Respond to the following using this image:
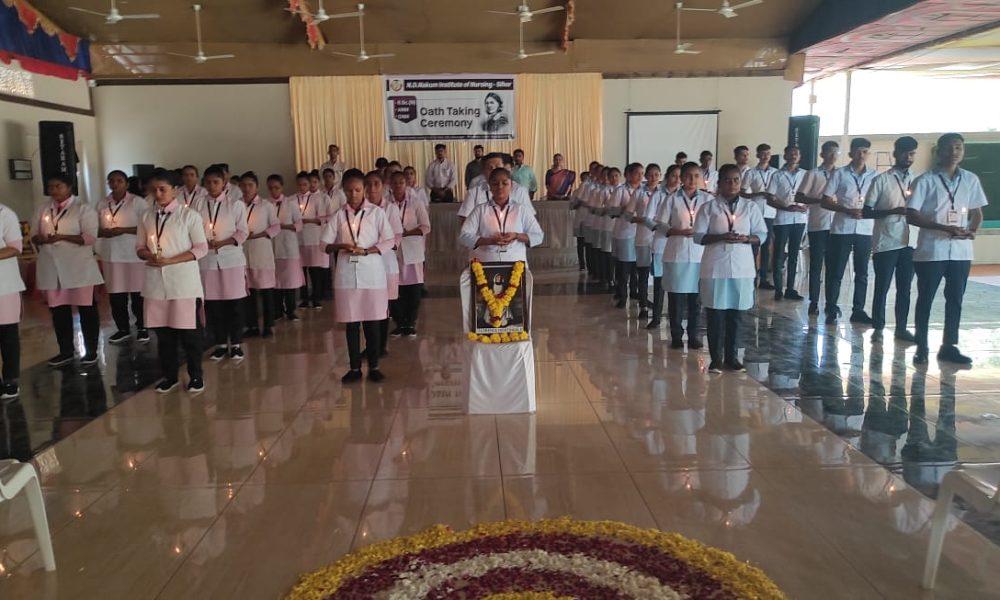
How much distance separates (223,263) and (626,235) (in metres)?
4.36

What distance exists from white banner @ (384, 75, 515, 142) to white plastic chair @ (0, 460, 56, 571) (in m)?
12.0

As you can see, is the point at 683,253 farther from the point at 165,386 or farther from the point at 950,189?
the point at 165,386

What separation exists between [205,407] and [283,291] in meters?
3.52

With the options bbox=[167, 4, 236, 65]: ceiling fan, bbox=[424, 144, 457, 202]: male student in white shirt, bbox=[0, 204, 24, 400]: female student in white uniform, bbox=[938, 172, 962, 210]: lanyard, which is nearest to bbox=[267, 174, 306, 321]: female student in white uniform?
bbox=[0, 204, 24, 400]: female student in white uniform

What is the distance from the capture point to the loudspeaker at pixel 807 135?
13.1 m

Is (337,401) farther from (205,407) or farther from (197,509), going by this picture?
(197,509)

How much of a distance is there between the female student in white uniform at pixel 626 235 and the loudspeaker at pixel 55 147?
8362 mm

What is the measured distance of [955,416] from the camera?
4.57 meters

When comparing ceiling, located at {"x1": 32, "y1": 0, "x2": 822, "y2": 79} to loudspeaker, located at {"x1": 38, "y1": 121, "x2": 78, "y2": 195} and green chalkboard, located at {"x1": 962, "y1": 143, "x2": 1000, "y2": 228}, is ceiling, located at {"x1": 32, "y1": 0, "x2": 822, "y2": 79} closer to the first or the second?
loudspeaker, located at {"x1": 38, "y1": 121, "x2": 78, "y2": 195}

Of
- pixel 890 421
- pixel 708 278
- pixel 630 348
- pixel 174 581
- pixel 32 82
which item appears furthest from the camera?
pixel 32 82

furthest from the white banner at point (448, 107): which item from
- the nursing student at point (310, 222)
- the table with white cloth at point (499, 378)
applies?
the table with white cloth at point (499, 378)

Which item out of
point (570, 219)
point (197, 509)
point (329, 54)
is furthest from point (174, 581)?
point (329, 54)

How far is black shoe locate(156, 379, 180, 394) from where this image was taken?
214 inches

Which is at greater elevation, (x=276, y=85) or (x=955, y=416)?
(x=276, y=85)
